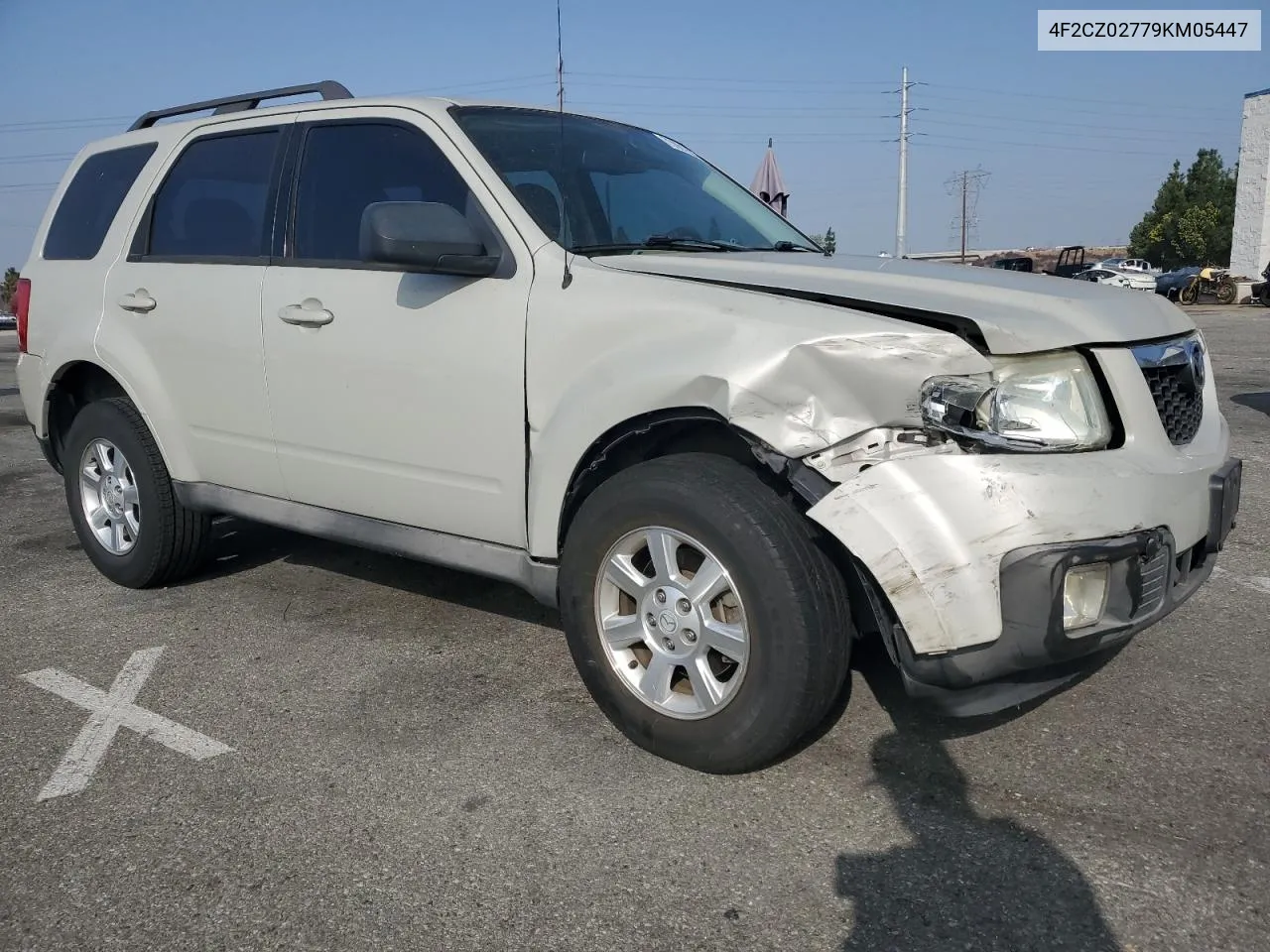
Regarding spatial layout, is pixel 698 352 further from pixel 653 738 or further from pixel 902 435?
pixel 653 738

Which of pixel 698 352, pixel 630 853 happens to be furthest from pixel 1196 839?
pixel 698 352

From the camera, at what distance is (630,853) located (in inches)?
98.3

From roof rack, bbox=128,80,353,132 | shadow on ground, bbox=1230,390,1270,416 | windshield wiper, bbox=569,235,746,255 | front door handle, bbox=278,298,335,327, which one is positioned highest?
roof rack, bbox=128,80,353,132

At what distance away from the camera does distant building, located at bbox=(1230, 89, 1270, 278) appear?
42.4 m

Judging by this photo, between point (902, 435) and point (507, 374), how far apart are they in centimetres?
122

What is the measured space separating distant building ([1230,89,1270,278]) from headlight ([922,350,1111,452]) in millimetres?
46091

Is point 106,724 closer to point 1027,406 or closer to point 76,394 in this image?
point 76,394

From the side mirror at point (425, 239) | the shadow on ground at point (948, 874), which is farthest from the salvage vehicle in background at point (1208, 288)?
the side mirror at point (425, 239)

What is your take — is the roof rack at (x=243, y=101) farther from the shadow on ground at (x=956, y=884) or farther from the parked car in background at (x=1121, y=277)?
the parked car in background at (x=1121, y=277)

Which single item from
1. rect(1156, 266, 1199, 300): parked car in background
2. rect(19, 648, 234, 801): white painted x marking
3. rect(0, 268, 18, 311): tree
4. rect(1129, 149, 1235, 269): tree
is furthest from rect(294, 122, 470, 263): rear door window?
rect(0, 268, 18, 311): tree

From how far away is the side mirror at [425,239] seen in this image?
9.84 ft

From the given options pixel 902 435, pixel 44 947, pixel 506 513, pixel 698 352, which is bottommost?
pixel 44 947

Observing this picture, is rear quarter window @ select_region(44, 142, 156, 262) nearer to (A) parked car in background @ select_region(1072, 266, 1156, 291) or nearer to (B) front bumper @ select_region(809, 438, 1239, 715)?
(B) front bumper @ select_region(809, 438, 1239, 715)

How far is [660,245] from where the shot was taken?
3484 millimetres
